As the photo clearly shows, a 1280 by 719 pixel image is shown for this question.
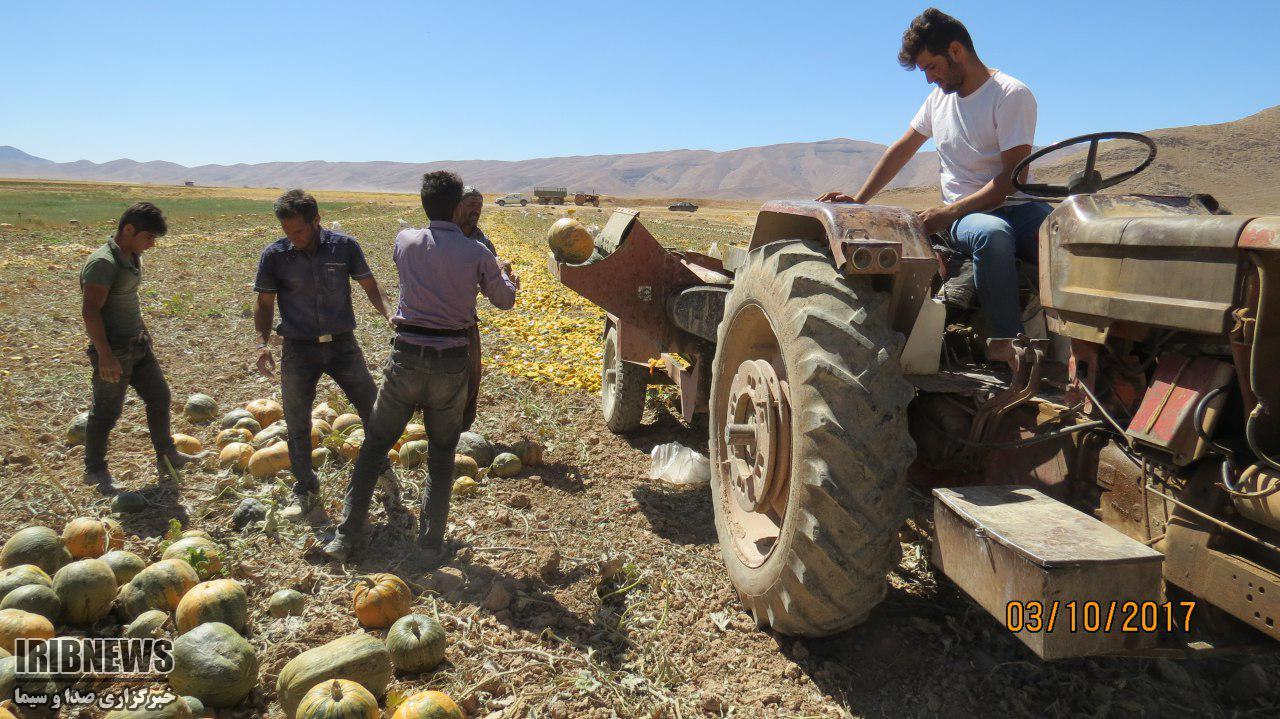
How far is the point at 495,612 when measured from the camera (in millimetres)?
3812

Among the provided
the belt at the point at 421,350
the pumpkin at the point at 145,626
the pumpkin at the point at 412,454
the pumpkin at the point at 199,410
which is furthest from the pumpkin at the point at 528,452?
the pumpkin at the point at 199,410

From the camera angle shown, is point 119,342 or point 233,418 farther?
point 233,418

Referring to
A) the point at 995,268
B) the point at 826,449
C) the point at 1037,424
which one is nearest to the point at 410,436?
the point at 826,449

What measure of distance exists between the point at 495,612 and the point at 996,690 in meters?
2.29

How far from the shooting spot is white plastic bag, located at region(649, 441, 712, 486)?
5.20 metres

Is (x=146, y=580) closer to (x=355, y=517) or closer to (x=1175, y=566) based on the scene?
(x=355, y=517)

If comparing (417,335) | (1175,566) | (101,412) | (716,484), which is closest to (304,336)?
(417,335)

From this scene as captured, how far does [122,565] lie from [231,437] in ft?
7.28

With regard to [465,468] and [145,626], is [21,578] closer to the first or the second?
[145,626]

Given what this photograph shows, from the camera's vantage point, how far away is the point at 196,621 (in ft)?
11.0

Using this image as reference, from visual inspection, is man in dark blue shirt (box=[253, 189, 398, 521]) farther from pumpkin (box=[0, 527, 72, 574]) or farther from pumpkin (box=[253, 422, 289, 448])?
pumpkin (box=[0, 527, 72, 574])

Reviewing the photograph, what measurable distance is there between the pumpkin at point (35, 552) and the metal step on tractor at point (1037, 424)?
340 centimetres

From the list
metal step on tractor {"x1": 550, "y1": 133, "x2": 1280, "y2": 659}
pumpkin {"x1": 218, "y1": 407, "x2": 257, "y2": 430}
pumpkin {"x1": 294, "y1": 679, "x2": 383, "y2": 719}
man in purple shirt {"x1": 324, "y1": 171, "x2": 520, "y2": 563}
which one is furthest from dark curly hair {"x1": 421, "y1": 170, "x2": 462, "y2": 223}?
pumpkin {"x1": 218, "y1": 407, "x2": 257, "y2": 430}

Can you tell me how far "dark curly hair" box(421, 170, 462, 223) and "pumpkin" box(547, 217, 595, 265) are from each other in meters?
1.66
